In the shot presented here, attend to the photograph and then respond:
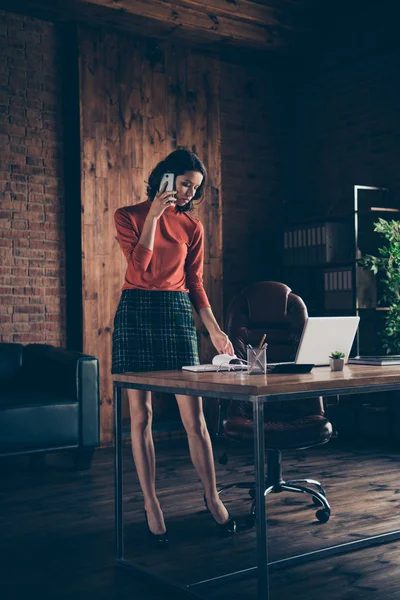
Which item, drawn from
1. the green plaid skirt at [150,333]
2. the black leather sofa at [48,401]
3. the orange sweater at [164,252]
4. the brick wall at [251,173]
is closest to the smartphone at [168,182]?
the orange sweater at [164,252]

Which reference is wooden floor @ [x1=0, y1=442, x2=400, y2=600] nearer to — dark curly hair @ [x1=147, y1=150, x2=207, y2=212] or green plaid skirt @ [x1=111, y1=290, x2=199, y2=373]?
green plaid skirt @ [x1=111, y1=290, x2=199, y2=373]

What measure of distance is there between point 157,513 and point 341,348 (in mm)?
1006

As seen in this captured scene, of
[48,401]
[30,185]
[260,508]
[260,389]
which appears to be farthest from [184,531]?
[30,185]

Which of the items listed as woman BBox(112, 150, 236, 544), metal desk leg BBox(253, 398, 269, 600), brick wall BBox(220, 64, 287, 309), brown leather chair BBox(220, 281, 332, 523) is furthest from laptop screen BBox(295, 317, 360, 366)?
brick wall BBox(220, 64, 287, 309)

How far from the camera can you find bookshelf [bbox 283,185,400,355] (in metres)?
5.93

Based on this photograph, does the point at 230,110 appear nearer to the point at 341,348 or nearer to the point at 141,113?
the point at 141,113

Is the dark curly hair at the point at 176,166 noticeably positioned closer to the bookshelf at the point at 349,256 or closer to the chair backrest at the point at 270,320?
the chair backrest at the point at 270,320

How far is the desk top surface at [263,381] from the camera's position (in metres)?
2.38

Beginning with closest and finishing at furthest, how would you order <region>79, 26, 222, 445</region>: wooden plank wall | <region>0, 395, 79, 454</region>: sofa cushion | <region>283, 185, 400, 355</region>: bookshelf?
1. <region>0, 395, 79, 454</region>: sofa cushion
2. <region>79, 26, 222, 445</region>: wooden plank wall
3. <region>283, 185, 400, 355</region>: bookshelf

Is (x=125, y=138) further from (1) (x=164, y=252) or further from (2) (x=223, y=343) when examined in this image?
(2) (x=223, y=343)

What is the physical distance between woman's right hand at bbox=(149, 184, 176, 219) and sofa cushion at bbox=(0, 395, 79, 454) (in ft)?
7.06

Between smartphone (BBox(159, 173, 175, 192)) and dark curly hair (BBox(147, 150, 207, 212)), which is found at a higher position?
dark curly hair (BBox(147, 150, 207, 212))

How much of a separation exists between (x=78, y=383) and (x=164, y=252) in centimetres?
197

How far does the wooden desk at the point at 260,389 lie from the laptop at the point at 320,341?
0.17 feet
